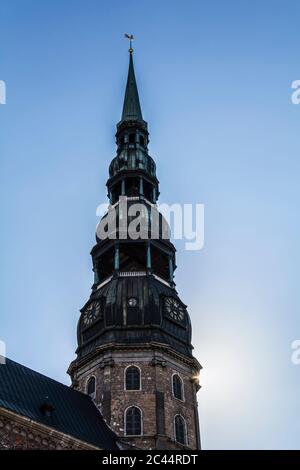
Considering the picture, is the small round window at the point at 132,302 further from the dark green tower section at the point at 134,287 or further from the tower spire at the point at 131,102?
the tower spire at the point at 131,102

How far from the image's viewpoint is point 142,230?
40.9m

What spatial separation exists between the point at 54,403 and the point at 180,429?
21.4 feet

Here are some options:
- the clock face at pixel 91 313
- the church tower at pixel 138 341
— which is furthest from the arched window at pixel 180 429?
the clock face at pixel 91 313

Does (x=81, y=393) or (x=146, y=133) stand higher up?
(x=146, y=133)

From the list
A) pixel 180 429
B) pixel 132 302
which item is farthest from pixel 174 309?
pixel 180 429

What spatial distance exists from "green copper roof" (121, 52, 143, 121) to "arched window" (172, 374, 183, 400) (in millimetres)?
19835

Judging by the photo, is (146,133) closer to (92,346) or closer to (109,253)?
(109,253)

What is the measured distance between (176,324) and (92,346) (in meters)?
4.72

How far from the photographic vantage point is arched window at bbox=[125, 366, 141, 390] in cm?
3512

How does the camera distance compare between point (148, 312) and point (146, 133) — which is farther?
point (146, 133)

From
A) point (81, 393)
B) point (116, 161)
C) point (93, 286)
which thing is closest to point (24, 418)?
point (81, 393)

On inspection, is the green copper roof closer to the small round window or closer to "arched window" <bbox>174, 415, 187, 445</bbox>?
the small round window
